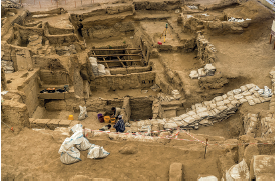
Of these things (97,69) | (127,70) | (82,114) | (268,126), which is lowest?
(82,114)

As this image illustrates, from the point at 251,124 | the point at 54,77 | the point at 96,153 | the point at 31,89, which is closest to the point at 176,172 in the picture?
the point at 96,153

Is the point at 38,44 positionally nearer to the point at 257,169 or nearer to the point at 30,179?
the point at 30,179

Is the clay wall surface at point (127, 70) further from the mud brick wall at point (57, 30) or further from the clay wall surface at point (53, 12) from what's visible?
the clay wall surface at point (53, 12)

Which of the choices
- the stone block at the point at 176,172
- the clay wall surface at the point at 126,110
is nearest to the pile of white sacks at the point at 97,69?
the clay wall surface at the point at 126,110

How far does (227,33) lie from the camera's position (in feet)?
48.4

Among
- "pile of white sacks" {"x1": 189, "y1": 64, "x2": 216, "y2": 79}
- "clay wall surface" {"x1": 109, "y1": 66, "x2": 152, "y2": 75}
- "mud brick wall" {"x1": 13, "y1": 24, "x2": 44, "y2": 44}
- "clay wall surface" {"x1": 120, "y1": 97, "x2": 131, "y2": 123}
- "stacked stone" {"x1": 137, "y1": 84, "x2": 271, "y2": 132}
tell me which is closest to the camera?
"stacked stone" {"x1": 137, "y1": 84, "x2": 271, "y2": 132}

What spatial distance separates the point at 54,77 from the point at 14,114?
14.1 feet

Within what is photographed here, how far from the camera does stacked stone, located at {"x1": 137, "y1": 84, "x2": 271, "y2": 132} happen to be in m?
10.1

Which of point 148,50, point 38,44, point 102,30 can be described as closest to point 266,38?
point 148,50

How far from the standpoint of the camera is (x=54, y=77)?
11547mm

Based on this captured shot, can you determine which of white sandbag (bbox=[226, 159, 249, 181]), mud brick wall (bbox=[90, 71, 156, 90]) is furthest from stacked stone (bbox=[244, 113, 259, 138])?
mud brick wall (bbox=[90, 71, 156, 90])

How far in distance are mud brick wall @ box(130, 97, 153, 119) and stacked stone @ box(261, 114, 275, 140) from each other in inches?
190

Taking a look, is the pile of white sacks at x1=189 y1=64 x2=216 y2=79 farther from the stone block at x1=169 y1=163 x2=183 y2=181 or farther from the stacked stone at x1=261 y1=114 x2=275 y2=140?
the stone block at x1=169 y1=163 x2=183 y2=181

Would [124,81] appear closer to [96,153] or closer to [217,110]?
[217,110]
